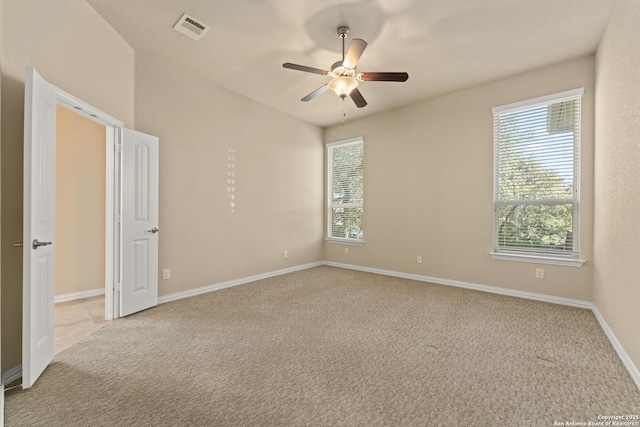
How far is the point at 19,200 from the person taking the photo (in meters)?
2.06

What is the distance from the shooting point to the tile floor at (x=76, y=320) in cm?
264

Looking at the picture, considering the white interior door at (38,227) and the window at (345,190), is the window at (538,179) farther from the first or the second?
the white interior door at (38,227)

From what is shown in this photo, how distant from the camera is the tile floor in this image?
2.64 meters

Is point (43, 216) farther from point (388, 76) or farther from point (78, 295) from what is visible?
point (388, 76)

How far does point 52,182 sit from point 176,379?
69.5 inches

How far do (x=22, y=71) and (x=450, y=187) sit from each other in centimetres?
492

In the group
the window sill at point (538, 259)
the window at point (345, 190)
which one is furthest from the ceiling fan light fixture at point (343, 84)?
the window sill at point (538, 259)

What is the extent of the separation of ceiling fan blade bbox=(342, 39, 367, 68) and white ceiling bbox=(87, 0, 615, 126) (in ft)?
1.35

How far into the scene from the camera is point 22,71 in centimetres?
204

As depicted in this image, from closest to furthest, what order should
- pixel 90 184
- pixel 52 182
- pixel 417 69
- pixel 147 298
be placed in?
1. pixel 52 182
2. pixel 147 298
3. pixel 417 69
4. pixel 90 184

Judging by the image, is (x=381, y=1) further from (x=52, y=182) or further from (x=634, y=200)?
(x=52, y=182)

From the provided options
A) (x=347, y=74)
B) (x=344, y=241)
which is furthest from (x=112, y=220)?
(x=344, y=241)

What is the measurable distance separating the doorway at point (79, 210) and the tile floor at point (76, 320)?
0.13ft

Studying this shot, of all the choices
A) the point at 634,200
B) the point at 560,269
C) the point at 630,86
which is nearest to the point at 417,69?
the point at 630,86
